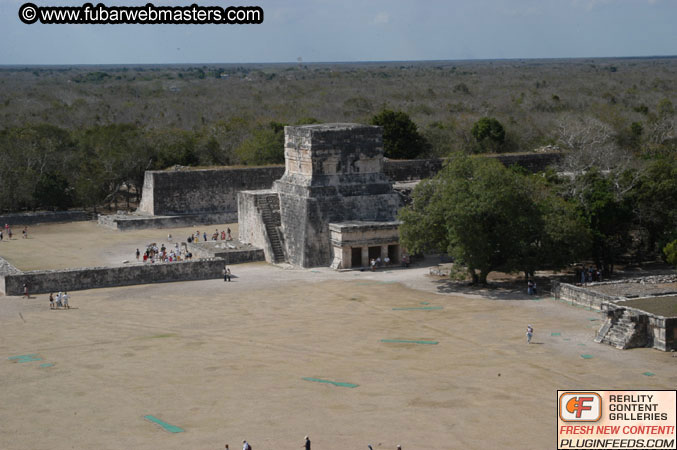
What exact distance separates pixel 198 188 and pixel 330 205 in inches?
448

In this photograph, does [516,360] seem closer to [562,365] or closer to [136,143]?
[562,365]

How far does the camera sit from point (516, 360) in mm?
18656

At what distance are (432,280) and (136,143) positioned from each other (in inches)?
764

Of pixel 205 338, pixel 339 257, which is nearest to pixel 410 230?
pixel 339 257

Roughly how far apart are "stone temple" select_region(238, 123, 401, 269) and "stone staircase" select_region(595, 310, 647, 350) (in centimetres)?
975

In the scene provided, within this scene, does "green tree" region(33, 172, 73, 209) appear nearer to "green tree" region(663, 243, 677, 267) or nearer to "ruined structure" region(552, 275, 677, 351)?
"ruined structure" region(552, 275, 677, 351)

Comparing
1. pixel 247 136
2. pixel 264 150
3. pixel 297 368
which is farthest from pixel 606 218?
pixel 247 136

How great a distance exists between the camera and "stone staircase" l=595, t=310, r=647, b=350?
19328mm

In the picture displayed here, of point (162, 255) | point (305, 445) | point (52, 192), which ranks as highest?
point (52, 192)

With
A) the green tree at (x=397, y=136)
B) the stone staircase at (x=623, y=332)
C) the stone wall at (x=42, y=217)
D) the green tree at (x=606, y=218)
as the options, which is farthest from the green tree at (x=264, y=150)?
the stone staircase at (x=623, y=332)

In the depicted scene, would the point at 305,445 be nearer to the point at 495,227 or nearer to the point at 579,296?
the point at 579,296

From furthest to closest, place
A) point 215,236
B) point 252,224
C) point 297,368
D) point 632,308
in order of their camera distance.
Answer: point 215,236 < point 252,224 < point 632,308 < point 297,368

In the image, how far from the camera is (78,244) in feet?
107

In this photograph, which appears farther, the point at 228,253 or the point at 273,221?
the point at 273,221
